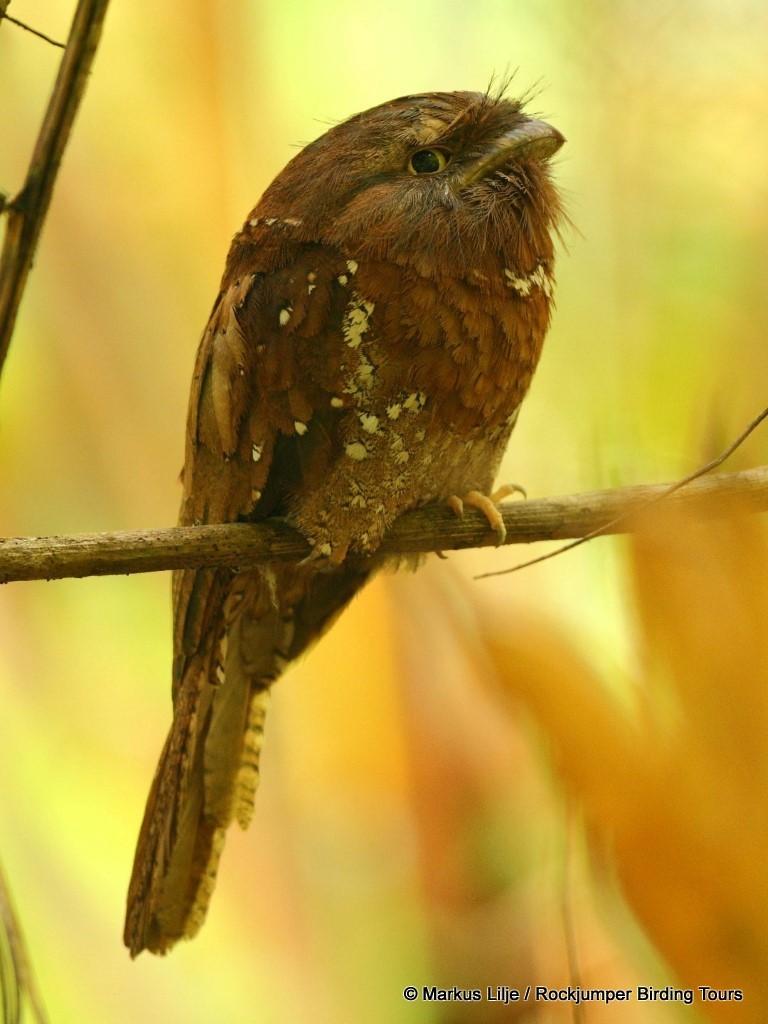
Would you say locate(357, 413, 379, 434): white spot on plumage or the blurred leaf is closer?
the blurred leaf

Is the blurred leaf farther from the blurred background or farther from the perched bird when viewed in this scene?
the perched bird

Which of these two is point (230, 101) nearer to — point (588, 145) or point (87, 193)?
point (87, 193)

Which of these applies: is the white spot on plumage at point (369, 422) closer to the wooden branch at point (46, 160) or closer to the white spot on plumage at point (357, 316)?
the white spot on plumage at point (357, 316)

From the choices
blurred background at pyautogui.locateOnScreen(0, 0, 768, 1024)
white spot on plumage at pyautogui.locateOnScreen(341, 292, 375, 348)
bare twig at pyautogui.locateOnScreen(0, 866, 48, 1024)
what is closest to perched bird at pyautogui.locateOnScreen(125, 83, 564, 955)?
white spot on plumage at pyautogui.locateOnScreen(341, 292, 375, 348)

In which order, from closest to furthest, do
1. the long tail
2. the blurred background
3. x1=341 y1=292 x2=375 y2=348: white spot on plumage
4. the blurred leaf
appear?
the blurred leaf
the blurred background
x1=341 y1=292 x2=375 y2=348: white spot on plumage
the long tail

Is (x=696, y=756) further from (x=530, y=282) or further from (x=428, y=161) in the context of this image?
(x=428, y=161)

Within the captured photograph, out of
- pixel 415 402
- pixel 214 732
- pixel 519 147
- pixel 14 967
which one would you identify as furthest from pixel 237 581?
pixel 519 147

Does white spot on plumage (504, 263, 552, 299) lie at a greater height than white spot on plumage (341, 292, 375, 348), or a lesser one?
greater
